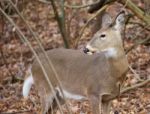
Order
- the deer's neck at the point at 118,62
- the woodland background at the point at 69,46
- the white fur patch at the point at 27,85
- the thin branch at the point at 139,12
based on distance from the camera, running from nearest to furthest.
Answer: the deer's neck at the point at 118,62 < the white fur patch at the point at 27,85 < the woodland background at the point at 69,46 < the thin branch at the point at 139,12

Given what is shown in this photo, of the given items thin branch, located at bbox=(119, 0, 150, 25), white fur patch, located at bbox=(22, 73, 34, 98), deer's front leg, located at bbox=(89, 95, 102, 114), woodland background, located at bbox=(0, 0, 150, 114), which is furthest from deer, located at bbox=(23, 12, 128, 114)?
thin branch, located at bbox=(119, 0, 150, 25)

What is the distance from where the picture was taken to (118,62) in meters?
5.82

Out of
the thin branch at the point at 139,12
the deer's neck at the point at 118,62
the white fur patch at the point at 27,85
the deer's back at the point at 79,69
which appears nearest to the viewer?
the deer's neck at the point at 118,62

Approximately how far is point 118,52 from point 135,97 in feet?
6.24

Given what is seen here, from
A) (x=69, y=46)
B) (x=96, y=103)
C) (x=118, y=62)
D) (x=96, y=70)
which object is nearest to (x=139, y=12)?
(x=69, y=46)

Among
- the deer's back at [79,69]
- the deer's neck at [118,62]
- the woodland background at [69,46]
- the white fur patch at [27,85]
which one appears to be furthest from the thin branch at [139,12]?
the deer's neck at [118,62]

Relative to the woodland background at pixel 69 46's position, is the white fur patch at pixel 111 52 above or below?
above

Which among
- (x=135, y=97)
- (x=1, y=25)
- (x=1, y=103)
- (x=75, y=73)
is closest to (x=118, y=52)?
(x=75, y=73)

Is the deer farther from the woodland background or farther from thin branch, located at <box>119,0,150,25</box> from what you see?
thin branch, located at <box>119,0,150,25</box>

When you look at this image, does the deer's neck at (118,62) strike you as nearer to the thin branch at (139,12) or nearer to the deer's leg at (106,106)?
the deer's leg at (106,106)

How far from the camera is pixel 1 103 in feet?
27.1

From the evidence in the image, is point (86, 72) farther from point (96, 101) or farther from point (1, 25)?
point (1, 25)

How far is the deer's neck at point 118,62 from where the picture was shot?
5.80m

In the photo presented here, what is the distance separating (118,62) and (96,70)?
13.8 inches
